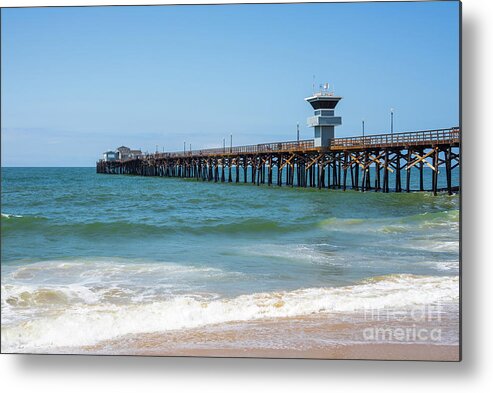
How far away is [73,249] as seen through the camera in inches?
382

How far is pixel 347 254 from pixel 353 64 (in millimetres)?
2909

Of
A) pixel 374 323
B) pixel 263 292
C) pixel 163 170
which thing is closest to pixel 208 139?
pixel 263 292

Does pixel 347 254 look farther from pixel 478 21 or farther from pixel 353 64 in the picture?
pixel 478 21

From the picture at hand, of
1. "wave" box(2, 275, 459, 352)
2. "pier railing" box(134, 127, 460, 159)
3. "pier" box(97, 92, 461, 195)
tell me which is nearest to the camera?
"wave" box(2, 275, 459, 352)

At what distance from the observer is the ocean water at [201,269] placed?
645 cm

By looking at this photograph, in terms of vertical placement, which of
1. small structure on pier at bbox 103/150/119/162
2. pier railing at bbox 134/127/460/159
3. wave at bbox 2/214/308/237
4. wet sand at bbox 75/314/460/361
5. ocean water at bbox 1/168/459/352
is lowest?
wet sand at bbox 75/314/460/361

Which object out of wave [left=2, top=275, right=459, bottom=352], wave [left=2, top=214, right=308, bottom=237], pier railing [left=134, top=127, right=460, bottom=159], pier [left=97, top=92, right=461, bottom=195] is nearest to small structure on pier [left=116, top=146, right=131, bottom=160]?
pier [left=97, top=92, right=461, bottom=195]

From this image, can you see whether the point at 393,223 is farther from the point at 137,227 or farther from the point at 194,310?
the point at 194,310

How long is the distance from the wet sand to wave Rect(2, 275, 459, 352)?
209mm

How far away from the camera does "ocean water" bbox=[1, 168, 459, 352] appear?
6453 mm

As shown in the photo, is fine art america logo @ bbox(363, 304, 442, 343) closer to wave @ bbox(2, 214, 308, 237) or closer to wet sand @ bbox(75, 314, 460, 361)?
A: wet sand @ bbox(75, 314, 460, 361)

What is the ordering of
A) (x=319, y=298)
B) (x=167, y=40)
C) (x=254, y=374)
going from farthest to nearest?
(x=167, y=40) < (x=319, y=298) < (x=254, y=374)

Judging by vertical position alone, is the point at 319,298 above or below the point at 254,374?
above

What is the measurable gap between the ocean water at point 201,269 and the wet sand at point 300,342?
0.18 metres
